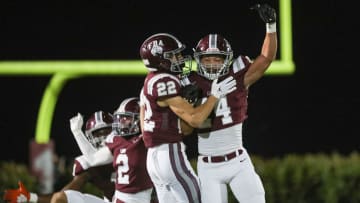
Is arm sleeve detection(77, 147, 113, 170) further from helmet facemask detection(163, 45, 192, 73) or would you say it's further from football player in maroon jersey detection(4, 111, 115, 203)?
helmet facemask detection(163, 45, 192, 73)

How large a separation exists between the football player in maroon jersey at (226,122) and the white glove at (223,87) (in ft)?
0.39

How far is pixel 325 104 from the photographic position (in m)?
11.4

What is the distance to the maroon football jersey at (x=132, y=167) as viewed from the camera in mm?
8320

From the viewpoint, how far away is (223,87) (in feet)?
25.6

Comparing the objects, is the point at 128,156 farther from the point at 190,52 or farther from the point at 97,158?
the point at 190,52

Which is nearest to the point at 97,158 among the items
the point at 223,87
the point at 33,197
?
the point at 33,197

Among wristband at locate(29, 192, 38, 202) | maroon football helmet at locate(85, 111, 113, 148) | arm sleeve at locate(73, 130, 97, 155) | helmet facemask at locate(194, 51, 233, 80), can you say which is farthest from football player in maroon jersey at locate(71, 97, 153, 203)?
helmet facemask at locate(194, 51, 233, 80)

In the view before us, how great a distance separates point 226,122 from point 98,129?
1.18 metres

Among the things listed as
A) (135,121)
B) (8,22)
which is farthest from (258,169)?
(8,22)

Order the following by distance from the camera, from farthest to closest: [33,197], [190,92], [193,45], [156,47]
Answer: [193,45], [33,197], [156,47], [190,92]

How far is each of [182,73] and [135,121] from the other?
→ 62 centimetres

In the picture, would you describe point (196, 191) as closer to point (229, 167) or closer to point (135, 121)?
point (229, 167)

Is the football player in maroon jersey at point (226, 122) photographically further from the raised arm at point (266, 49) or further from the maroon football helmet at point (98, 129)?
the maroon football helmet at point (98, 129)

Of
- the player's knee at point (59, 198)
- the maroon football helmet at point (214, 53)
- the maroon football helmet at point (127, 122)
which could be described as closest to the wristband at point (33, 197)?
the player's knee at point (59, 198)
